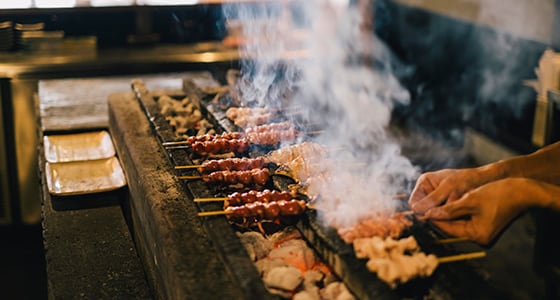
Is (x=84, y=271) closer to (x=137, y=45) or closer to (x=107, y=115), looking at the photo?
(x=107, y=115)

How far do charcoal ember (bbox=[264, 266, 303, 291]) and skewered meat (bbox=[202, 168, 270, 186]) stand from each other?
97 centimetres

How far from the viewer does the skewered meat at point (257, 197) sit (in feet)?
12.3

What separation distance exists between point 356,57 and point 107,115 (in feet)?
17.2

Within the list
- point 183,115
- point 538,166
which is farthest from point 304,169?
point 183,115

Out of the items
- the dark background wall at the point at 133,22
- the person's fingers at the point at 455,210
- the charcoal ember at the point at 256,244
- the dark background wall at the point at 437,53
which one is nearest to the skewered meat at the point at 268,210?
the charcoal ember at the point at 256,244

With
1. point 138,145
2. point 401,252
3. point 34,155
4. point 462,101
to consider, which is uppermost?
point 401,252

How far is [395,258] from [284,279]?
1.81 feet

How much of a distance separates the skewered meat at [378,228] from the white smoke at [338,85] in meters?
0.09

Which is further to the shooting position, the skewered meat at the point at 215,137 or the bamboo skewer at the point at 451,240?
the skewered meat at the point at 215,137

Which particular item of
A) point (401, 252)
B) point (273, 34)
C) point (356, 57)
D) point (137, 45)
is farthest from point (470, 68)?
point (401, 252)

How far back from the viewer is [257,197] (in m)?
3.85

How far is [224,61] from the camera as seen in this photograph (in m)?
9.61

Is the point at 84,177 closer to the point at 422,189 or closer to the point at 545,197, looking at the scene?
the point at 422,189

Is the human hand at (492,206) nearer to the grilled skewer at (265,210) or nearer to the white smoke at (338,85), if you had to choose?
A: the white smoke at (338,85)
